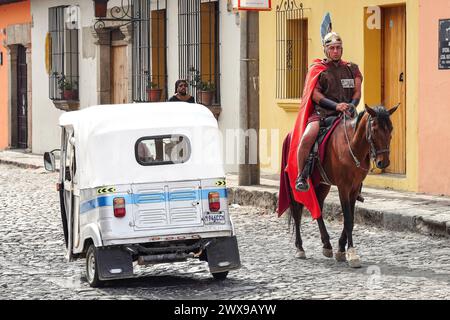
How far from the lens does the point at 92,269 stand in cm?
956

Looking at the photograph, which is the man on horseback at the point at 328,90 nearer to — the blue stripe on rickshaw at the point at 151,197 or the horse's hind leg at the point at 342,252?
the horse's hind leg at the point at 342,252

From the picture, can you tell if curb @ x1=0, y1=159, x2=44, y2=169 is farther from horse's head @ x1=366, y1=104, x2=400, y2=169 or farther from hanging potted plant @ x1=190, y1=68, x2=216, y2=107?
horse's head @ x1=366, y1=104, x2=400, y2=169

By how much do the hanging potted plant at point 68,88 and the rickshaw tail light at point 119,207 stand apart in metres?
17.0

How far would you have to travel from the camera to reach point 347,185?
1082 cm

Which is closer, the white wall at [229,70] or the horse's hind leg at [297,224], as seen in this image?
the horse's hind leg at [297,224]

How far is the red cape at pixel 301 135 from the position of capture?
11.1 m

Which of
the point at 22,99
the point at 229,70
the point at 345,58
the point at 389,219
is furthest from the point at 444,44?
the point at 22,99

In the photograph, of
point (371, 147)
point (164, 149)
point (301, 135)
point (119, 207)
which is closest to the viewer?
point (119, 207)

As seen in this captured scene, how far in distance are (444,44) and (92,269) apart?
22.7 feet

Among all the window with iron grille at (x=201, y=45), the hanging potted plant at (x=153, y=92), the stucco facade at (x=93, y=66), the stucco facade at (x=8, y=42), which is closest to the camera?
the stucco facade at (x=93, y=66)

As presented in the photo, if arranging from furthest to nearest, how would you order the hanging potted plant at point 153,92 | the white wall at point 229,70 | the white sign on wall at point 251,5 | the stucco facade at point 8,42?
the stucco facade at point 8,42 → the hanging potted plant at point 153,92 → the white wall at point 229,70 → the white sign on wall at point 251,5

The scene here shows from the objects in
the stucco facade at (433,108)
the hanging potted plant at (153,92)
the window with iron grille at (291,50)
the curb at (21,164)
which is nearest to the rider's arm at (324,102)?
the stucco facade at (433,108)

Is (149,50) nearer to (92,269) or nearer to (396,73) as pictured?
(396,73)
